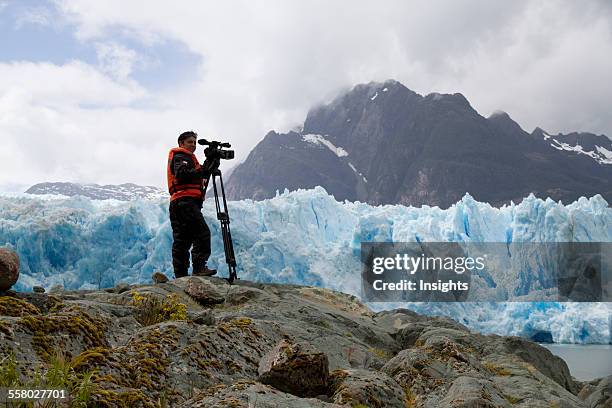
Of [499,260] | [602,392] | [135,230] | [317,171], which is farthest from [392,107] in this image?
[602,392]

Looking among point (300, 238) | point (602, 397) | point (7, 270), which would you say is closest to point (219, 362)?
point (7, 270)

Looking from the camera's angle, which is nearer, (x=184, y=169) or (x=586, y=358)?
(x=184, y=169)

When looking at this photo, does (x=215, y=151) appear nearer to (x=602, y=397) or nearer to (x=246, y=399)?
(x=246, y=399)

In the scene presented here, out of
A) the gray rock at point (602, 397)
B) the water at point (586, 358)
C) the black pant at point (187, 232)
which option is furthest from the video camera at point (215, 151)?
the water at point (586, 358)

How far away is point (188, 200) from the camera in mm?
6957

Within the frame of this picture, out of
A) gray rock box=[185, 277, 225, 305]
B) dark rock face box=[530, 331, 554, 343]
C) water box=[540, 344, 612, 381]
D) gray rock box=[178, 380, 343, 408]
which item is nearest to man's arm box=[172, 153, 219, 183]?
gray rock box=[185, 277, 225, 305]

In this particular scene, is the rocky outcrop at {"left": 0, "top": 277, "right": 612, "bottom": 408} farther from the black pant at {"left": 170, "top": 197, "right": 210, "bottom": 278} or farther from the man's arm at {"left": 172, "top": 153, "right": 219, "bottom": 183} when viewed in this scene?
the man's arm at {"left": 172, "top": 153, "right": 219, "bottom": 183}

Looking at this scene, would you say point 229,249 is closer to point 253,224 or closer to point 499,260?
point 253,224

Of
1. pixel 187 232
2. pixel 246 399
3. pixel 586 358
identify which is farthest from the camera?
pixel 586 358

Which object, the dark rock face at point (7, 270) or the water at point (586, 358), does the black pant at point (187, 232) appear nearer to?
the dark rock face at point (7, 270)

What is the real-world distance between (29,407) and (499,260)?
31.4 meters

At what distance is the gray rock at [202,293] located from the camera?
6.02 m

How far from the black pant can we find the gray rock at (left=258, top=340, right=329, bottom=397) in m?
4.03

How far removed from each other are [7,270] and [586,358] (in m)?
22.8
